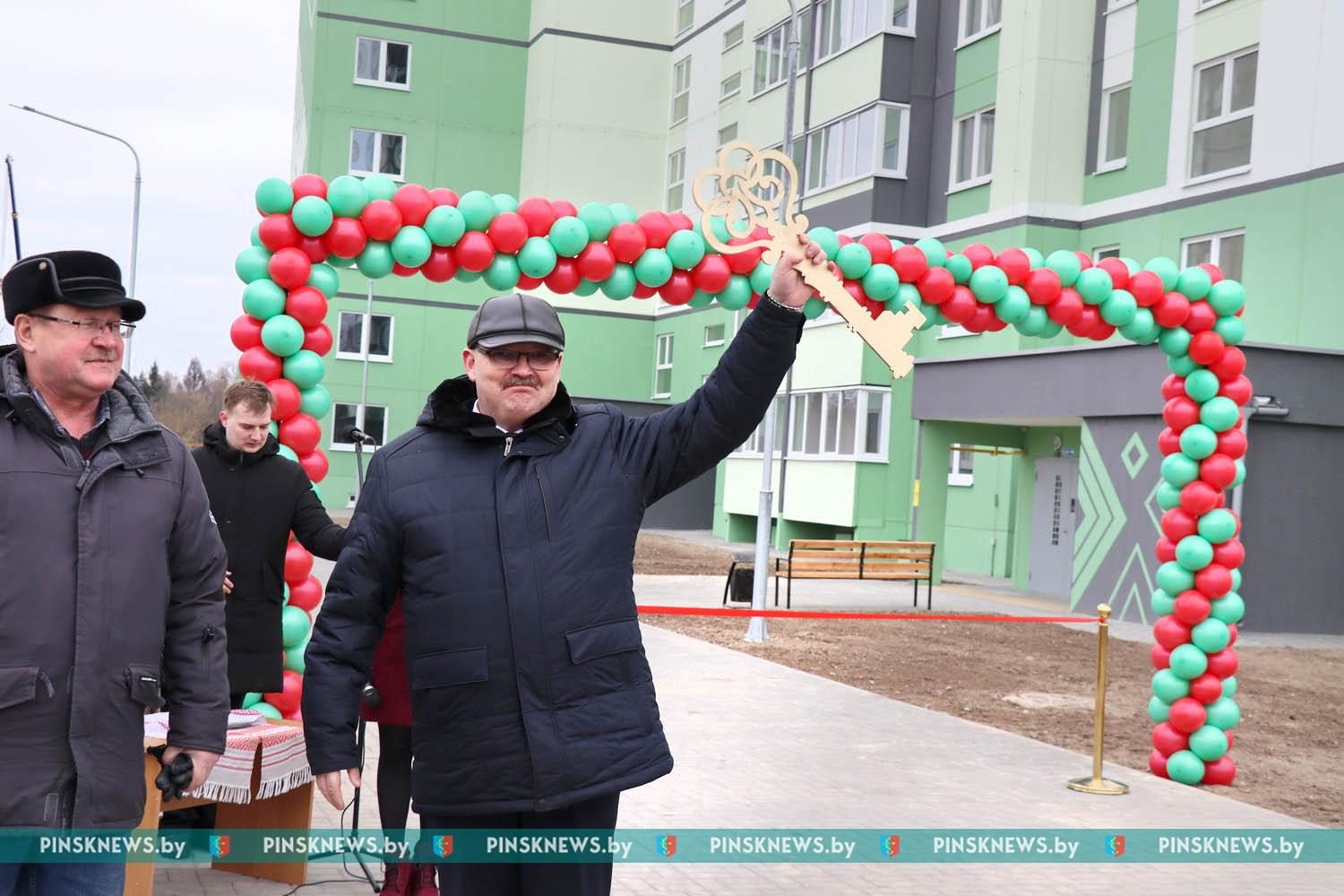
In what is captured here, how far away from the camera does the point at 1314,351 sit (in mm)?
18641

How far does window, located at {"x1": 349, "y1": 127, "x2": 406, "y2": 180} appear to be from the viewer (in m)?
40.5

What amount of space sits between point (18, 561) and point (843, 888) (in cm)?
429

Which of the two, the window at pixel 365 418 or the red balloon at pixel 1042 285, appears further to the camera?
the window at pixel 365 418

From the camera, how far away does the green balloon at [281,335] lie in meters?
7.37

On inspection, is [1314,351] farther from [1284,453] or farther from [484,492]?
[484,492]

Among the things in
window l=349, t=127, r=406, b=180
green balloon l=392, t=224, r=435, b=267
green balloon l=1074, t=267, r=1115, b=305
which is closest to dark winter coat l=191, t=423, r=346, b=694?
green balloon l=392, t=224, r=435, b=267

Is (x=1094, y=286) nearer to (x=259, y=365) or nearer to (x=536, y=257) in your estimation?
(x=536, y=257)

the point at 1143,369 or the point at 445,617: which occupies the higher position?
the point at 1143,369

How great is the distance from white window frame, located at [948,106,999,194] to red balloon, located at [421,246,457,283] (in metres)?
20.1

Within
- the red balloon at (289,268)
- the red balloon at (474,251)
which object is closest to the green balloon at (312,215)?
the red balloon at (289,268)

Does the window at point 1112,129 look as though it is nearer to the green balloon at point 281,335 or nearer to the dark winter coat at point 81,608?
the green balloon at point 281,335

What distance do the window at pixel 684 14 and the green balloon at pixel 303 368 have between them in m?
36.8

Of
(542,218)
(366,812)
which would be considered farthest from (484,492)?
(542,218)

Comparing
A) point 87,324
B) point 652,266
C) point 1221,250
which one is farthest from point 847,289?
point 1221,250
